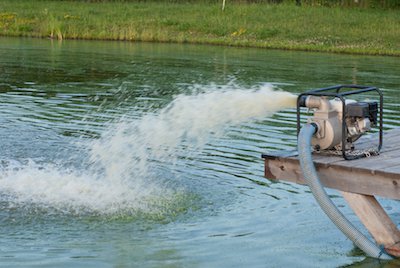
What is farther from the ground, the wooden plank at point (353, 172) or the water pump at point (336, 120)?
the water pump at point (336, 120)

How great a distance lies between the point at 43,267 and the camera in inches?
286

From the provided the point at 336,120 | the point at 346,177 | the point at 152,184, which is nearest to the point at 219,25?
the point at 152,184

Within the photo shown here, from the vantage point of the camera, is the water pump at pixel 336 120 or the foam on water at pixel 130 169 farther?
the foam on water at pixel 130 169

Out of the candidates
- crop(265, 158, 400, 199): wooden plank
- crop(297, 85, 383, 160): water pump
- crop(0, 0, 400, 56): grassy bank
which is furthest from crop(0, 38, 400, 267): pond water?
crop(0, 0, 400, 56): grassy bank

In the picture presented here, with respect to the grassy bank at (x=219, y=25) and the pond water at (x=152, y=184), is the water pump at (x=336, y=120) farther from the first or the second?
the grassy bank at (x=219, y=25)

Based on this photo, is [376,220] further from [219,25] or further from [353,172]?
[219,25]

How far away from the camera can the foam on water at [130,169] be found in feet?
28.2

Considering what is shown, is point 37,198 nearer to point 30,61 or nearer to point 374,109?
point 374,109

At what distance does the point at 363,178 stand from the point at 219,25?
33247 millimetres

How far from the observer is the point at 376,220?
7.35 m

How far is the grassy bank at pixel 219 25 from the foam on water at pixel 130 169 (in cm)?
2067

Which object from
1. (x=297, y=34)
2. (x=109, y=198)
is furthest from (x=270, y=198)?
(x=297, y=34)

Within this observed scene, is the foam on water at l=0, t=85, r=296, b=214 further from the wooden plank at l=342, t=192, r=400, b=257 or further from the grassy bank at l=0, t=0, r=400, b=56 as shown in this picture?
the grassy bank at l=0, t=0, r=400, b=56

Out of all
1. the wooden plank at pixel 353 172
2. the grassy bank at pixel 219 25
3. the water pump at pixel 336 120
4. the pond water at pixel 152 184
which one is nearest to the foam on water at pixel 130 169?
the pond water at pixel 152 184
